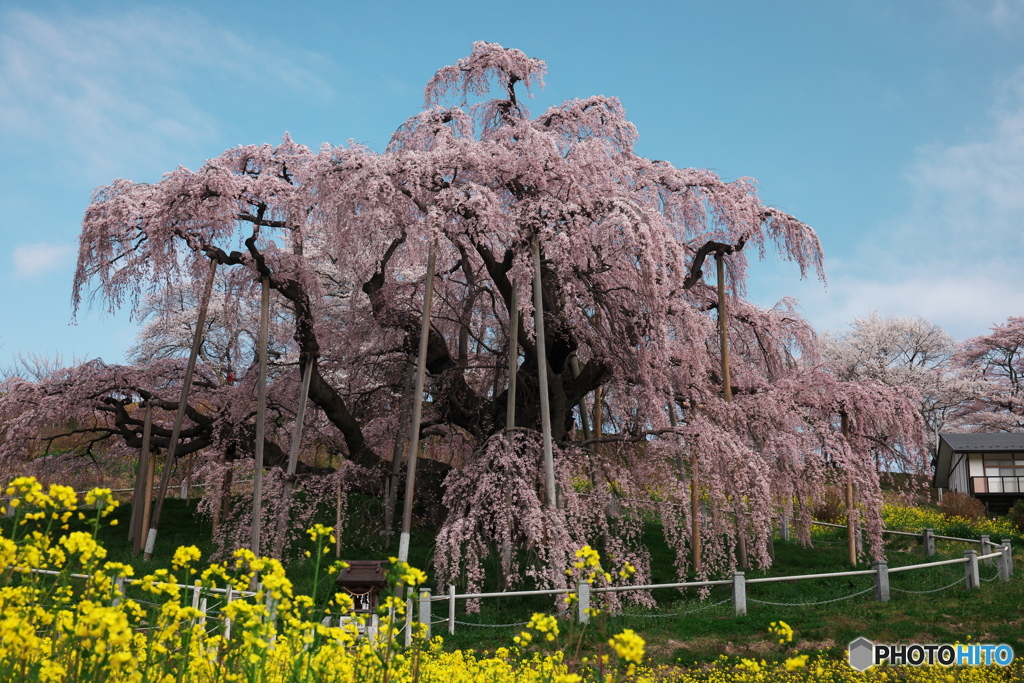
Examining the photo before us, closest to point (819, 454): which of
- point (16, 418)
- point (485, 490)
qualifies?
point (485, 490)

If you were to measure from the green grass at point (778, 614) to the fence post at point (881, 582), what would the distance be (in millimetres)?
154

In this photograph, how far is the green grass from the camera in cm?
948

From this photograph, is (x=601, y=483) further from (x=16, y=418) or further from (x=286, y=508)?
(x=16, y=418)

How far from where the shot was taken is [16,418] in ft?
54.6

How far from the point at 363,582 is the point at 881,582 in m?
7.49

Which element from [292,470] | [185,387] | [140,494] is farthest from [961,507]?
[140,494]

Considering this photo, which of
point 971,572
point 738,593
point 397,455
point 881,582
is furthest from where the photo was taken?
point 397,455

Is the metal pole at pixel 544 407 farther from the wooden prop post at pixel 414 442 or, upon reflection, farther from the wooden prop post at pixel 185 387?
the wooden prop post at pixel 185 387

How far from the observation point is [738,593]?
428 inches

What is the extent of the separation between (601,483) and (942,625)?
4.81 metres

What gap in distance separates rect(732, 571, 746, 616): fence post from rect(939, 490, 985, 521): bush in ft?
45.6

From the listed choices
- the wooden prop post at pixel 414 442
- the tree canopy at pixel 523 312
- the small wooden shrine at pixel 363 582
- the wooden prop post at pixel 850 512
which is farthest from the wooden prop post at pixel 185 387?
the wooden prop post at pixel 850 512

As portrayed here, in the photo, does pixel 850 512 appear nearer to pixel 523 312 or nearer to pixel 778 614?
pixel 778 614

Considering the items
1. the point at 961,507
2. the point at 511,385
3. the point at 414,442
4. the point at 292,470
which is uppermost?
the point at 511,385
